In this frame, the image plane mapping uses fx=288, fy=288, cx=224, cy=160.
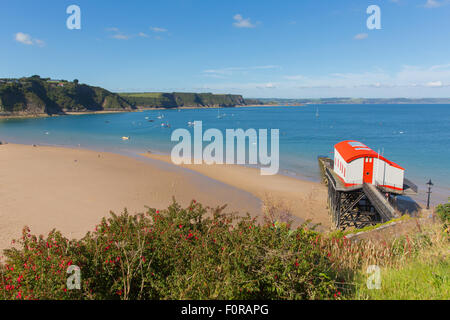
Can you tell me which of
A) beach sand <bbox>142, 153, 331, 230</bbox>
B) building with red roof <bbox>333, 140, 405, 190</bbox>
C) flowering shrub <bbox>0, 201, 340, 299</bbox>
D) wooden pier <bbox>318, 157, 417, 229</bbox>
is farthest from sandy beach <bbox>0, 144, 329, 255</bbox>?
flowering shrub <bbox>0, 201, 340, 299</bbox>

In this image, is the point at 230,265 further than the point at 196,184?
No

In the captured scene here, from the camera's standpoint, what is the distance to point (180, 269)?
4.58m

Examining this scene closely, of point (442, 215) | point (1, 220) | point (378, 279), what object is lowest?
point (1, 220)

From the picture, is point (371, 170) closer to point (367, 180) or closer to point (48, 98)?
point (367, 180)

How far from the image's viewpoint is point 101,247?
4.59m

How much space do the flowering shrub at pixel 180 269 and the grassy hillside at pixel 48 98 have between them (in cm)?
15348

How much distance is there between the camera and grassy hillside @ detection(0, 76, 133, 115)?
429 feet

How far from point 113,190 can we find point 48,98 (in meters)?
155

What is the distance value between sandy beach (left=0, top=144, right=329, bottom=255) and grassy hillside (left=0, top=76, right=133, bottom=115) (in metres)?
120

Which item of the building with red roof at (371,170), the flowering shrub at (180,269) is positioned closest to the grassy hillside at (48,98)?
the building with red roof at (371,170)

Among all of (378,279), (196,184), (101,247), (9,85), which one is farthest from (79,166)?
(9,85)

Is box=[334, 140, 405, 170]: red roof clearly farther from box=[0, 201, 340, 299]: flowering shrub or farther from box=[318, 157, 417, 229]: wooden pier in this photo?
box=[0, 201, 340, 299]: flowering shrub
